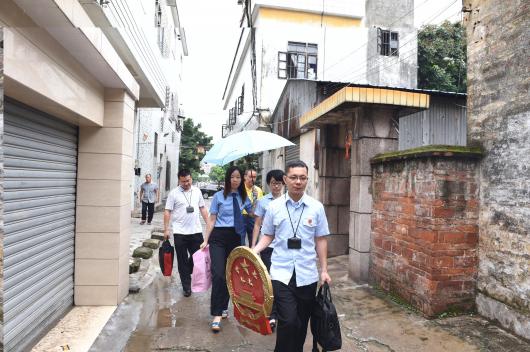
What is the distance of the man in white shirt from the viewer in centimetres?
556

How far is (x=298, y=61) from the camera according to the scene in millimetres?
18062

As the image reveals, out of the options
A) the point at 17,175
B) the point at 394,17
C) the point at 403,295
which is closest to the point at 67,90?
the point at 17,175

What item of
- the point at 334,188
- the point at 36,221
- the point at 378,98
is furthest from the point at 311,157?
the point at 36,221

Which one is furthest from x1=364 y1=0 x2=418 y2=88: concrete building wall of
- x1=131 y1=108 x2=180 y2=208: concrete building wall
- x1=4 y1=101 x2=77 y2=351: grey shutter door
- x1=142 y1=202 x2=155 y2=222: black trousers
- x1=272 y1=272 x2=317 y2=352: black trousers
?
x1=272 y1=272 x2=317 y2=352: black trousers

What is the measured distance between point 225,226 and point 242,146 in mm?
1626

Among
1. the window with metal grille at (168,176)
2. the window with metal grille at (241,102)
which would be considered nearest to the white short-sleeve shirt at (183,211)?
the window with metal grille at (241,102)

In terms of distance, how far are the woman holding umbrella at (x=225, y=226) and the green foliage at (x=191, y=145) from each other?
2447 centimetres

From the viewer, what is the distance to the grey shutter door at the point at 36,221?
3412mm

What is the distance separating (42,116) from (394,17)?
1818 centimetres

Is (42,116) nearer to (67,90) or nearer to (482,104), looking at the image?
(67,90)

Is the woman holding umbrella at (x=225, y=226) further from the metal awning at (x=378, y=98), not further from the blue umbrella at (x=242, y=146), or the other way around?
the metal awning at (x=378, y=98)

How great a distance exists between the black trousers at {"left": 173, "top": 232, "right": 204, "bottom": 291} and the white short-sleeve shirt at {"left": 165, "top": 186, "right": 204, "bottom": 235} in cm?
8

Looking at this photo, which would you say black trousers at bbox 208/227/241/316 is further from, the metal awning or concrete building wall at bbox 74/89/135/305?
the metal awning

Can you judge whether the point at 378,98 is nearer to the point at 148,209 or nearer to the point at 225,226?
the point at 225,226
